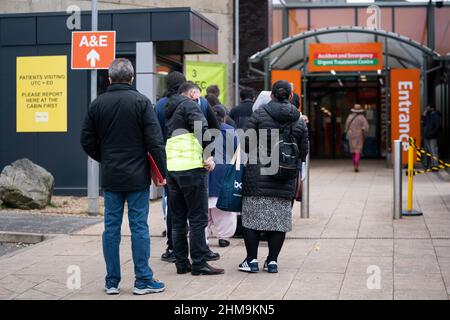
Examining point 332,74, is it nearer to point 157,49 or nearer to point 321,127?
point 321,127

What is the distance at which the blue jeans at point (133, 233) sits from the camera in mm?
6616

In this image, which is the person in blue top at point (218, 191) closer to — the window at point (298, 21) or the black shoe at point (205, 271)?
the black shoe at point (205, 271)

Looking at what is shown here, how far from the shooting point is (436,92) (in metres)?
25.0

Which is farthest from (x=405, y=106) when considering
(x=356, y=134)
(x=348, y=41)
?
(x=348, y=41)

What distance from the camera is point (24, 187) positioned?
12320 millimetres

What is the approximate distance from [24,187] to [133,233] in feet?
20.1

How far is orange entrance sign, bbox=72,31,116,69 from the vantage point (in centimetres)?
1181

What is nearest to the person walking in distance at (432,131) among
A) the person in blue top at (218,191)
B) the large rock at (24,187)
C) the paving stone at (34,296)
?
the large rock at (24,187)

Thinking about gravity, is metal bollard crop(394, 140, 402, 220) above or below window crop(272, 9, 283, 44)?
below

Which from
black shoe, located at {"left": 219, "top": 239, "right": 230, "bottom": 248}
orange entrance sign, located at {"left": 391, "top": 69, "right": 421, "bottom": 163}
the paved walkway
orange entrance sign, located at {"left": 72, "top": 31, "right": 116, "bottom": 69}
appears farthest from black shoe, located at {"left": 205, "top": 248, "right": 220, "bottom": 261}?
orange entrance sign, located at {"left": 391, "top": 69, "right": 421, "bottom": 163}

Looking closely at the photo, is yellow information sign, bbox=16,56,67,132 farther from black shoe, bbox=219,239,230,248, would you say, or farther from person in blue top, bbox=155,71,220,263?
person in blue top, bbox=155,71,220,263

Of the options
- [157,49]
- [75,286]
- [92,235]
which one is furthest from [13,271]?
[157,49]

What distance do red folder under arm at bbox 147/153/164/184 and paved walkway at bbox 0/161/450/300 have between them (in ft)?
3.05

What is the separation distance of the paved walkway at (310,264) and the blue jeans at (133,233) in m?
0.18
